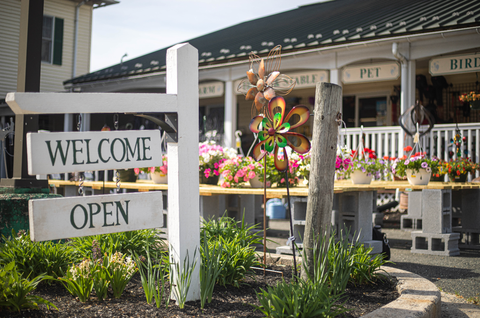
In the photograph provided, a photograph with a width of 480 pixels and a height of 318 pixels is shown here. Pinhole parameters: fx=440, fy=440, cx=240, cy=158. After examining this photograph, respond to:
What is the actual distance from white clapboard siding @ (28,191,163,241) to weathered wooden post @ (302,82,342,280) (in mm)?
1029

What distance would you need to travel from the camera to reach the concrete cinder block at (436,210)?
19.3 feet

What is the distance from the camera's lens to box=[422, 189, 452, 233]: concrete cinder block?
5873 mm

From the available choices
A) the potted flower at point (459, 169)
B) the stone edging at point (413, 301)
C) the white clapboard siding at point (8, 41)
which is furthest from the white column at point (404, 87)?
the white clapboard siding at point (8, 41)

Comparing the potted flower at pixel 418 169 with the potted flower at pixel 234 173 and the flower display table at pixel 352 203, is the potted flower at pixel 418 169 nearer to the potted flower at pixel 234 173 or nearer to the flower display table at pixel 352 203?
the flower display table at pixel 352 203

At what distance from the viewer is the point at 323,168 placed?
2928 mm

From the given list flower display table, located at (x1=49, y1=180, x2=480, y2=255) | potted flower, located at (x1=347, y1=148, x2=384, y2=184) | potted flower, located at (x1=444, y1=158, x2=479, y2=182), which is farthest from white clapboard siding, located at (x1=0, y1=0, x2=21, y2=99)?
potted flower, located at (x1=444, y1=158, x2=479, y2=182)

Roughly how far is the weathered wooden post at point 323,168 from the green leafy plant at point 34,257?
1.68m

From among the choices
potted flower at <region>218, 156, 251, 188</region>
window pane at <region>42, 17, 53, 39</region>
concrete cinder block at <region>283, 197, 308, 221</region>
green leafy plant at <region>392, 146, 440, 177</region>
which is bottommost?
concrete cinder block at <region>283, 197, 308, 221</region>

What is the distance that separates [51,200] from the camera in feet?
7.32

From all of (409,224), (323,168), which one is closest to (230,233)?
(323,168)

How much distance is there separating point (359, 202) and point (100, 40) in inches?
569

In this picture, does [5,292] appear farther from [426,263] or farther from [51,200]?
[426,263]

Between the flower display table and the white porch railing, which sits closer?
the flower display table

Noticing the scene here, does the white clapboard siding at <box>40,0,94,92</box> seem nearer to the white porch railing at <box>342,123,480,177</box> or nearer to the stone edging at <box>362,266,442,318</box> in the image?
the white porch railing at <box>342,123,480,177</box>
